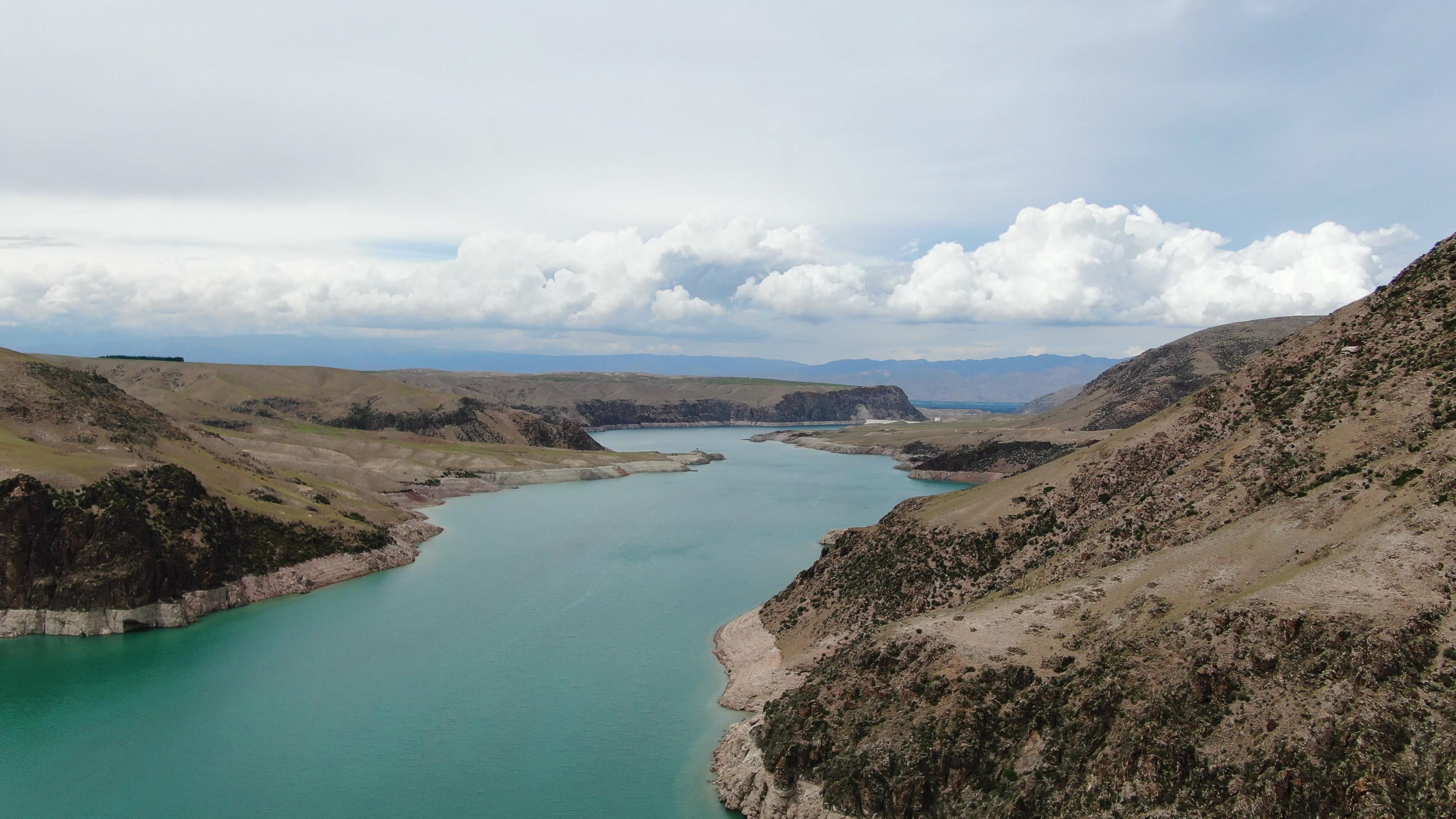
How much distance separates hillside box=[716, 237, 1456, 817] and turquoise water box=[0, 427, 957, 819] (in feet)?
14.3

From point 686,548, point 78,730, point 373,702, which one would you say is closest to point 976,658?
point 373,702

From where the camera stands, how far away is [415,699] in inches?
1609

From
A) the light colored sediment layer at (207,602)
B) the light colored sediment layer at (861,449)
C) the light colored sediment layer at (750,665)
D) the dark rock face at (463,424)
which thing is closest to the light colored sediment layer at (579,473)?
the dark rock face at (463,424)

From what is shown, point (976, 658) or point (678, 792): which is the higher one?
point (976, 658)

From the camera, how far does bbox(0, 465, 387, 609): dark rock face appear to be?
5275 cm

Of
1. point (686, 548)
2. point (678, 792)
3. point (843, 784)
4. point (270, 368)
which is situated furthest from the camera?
point (270, 368)

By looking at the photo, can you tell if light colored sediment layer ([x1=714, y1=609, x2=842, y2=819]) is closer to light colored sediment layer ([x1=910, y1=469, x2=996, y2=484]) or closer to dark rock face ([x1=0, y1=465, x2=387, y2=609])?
dark rock face ([x1=0, y1=465, x2=387, y2=609])

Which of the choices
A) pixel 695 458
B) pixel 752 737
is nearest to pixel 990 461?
pixel 695 458

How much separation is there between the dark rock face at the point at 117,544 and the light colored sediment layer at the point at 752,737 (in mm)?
34149

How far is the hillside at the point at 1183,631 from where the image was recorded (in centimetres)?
2156

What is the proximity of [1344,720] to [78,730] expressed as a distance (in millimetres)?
45170

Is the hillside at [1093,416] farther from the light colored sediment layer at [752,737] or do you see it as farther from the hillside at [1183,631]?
the light colored sediment layer at [752,737]

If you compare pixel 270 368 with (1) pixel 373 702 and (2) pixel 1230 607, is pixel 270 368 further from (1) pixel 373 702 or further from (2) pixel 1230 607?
(2) pixel 1230 607

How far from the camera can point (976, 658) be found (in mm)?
29125
